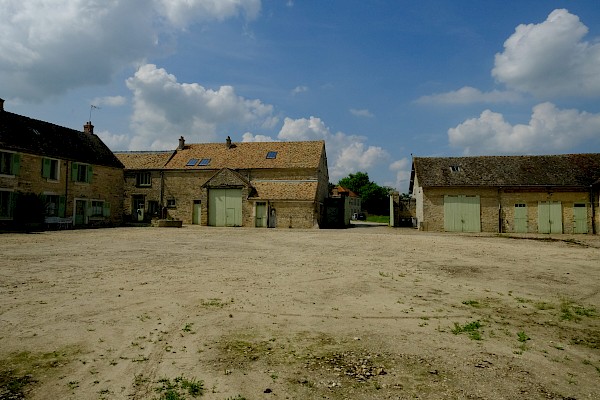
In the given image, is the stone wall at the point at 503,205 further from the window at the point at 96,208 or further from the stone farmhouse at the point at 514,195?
the window at the point at 96,208

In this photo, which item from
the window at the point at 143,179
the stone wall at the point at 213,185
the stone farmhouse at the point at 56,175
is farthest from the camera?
the window at the point at 143,179

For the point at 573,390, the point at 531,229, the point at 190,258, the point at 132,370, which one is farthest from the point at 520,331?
the point at 531,229

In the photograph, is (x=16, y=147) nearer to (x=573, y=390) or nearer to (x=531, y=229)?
(x=573, y=390)

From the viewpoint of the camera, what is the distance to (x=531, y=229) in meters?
25.2

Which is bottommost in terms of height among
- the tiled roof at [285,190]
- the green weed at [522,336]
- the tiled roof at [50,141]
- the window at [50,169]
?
the green weed at [522,336]

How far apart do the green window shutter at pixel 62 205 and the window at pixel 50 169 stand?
1384 mm

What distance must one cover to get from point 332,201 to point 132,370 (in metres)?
30.9

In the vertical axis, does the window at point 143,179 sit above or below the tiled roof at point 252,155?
below

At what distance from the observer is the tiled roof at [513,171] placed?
25.5 m

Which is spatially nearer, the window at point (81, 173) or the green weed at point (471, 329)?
the green weed at point (471, 329)

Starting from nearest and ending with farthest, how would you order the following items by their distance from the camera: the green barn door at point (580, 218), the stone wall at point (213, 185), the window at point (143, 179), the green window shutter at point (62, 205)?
the green window shutter at point (62, 205) → the green barn door at point (580, 218) → the stone wall at point (213, 185) → the window at point (143, 179)

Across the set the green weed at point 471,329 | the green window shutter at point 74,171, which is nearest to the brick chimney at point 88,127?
the green window shutter at point 74,171

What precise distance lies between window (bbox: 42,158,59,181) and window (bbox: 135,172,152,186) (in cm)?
907

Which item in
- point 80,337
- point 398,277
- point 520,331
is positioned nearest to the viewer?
point 80,337
